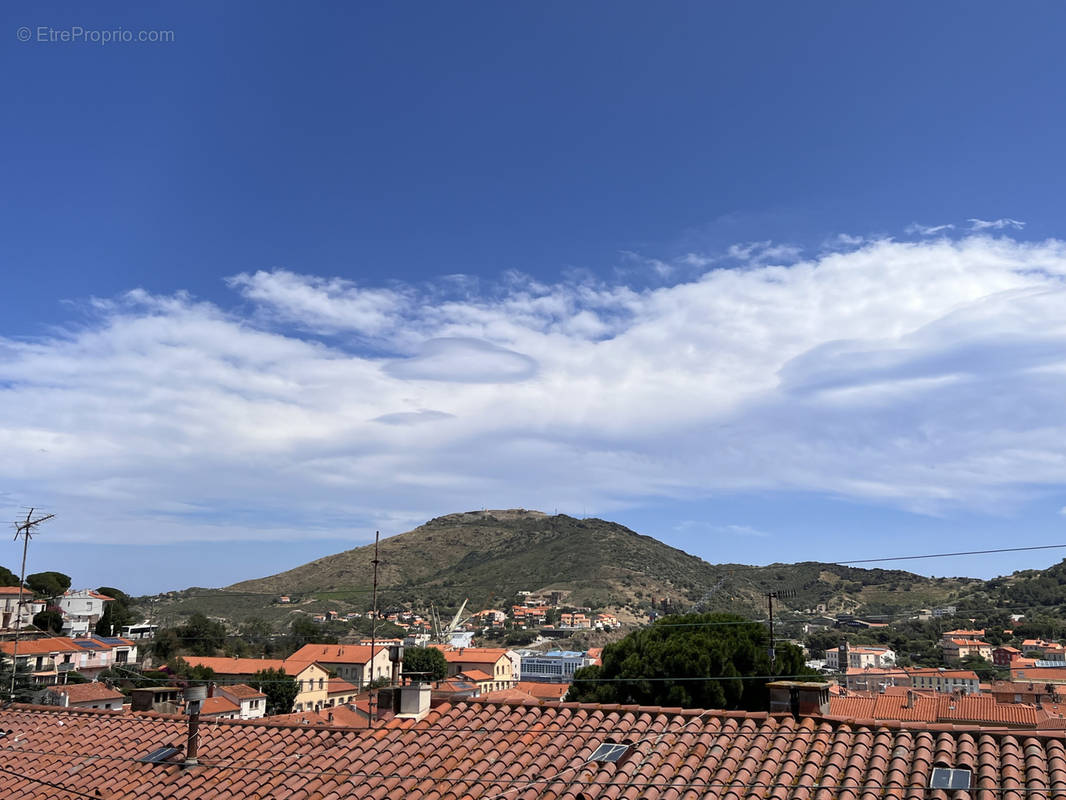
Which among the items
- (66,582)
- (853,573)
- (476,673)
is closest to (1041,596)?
(853,573)

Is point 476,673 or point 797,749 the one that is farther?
point 476,673

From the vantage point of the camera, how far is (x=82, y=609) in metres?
96.3

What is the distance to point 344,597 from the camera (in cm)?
16888

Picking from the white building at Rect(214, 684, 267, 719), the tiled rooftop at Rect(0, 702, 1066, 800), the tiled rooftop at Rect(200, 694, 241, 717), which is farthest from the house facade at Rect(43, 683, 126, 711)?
the tiled rooftop at Rect(0, 702, 1066, 800)

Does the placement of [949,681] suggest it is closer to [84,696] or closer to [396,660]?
[84,696]

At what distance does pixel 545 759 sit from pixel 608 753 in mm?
854

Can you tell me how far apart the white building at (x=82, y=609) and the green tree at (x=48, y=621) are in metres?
9.12

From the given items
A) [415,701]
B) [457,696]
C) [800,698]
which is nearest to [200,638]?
[457,696]

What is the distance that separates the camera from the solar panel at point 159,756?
12.4m

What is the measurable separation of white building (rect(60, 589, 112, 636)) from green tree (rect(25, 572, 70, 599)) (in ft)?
4.67

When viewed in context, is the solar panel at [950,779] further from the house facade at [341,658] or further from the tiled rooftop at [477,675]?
the tiled rooftop at [477,675]

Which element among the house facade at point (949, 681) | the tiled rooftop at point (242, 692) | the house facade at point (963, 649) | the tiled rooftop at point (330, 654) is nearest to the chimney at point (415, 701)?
the tiled rooftop at point (242, 692)

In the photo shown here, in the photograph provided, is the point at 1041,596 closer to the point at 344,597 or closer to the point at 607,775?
the point at 344,597

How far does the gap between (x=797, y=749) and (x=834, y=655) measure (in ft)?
358
